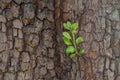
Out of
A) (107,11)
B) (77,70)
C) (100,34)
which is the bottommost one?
(77,70)

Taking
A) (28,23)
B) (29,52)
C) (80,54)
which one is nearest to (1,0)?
(28,23)

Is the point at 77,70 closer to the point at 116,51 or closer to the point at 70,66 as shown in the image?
the point at 70,66

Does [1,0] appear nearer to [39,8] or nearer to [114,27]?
[39,8]

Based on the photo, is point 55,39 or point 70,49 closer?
point 70,49

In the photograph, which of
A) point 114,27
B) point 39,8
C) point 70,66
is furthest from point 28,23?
point 114,27

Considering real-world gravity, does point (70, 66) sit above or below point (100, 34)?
below

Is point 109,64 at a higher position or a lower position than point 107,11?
lower
